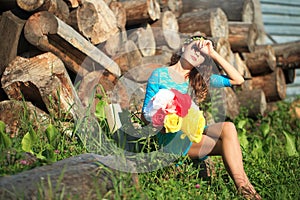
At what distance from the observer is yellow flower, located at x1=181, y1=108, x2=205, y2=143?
2.78 metres

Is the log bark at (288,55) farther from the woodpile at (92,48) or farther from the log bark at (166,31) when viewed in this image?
the log bark at (166,31)

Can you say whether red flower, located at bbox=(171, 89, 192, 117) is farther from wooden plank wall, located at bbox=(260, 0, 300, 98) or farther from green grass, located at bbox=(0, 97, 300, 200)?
wooden plank wall, located at bbox=(260, 0, 300, 98)

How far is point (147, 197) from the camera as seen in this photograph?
2.36 m

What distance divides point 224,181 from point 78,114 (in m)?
1.02

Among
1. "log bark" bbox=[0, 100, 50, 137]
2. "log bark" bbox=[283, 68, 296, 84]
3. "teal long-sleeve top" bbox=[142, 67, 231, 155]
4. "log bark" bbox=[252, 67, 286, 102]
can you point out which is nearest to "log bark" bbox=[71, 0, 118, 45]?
"log bark" bbox=[0, 100, 50, 137]

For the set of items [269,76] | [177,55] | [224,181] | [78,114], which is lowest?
[269,76]

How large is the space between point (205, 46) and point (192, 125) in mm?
564

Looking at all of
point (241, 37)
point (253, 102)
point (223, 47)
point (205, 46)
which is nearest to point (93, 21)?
point (205, 46)

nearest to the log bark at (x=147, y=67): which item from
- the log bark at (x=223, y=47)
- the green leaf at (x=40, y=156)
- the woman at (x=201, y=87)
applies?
the log bark at (x=223, y=47)

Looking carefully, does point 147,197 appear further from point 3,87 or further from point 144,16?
point 144,16

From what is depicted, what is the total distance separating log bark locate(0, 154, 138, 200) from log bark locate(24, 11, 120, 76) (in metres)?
1.32

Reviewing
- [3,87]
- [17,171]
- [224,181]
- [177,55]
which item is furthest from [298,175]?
[3,87]

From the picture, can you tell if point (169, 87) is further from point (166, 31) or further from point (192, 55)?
point (166, 31)

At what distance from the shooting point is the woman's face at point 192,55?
3.12m
